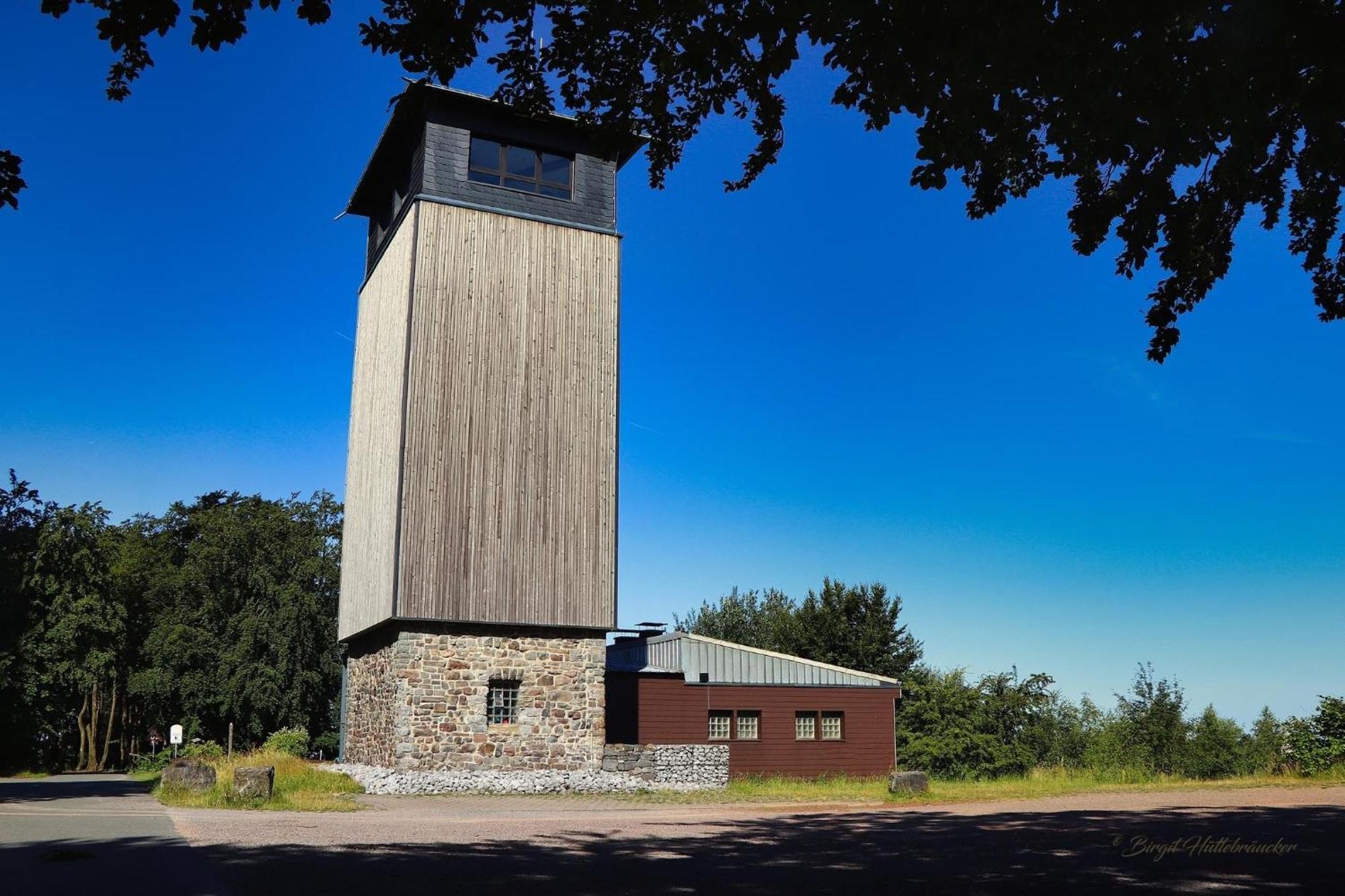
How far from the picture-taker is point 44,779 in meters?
36.1

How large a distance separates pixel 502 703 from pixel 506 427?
6.40 m

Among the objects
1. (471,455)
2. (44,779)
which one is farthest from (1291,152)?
(44,779)

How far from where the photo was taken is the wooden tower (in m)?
24.2

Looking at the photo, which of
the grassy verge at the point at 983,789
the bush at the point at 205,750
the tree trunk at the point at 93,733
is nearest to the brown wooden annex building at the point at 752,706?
the grassy verge at the point at 983,789

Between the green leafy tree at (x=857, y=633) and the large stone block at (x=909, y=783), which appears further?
the green leafy tree at (x=857, y=633)

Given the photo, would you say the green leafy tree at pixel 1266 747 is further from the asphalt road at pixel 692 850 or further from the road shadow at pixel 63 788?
the road shadow at pixel 63 788

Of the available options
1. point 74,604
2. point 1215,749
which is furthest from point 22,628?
point 1215,749

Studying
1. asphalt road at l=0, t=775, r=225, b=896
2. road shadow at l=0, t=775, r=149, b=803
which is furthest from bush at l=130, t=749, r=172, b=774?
asphalt road at l=0, t=775, r=225, b=896

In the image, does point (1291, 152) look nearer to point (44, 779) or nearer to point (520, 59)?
point (520, 59)

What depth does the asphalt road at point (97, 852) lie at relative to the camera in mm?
8875

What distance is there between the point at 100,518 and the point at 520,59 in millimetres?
34193

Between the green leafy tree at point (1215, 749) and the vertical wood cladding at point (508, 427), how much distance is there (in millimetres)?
16328

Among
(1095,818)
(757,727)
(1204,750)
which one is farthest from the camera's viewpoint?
(757,727)

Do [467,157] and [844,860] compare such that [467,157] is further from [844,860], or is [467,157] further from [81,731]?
[81,731]
